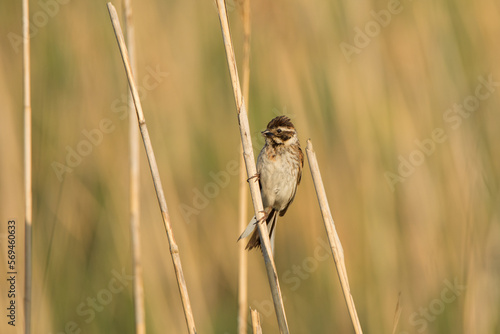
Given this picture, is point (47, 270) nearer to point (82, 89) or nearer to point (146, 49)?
point (82, 89)

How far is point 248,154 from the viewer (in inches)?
79.4

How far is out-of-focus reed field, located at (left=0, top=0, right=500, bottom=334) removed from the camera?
3.36 meters

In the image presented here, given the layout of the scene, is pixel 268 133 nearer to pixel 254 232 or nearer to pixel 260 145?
pixel 254 232

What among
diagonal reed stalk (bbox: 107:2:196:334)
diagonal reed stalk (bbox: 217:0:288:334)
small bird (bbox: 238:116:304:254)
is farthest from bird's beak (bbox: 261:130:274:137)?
diagonal reed stalk (bbox: 107:2:196:334)

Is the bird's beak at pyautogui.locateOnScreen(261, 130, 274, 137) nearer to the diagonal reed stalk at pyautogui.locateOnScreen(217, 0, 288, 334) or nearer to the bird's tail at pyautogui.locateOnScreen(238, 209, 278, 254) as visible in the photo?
the bird's tail at pyautogui.locateOnScreen(238, 209, 278, 254)

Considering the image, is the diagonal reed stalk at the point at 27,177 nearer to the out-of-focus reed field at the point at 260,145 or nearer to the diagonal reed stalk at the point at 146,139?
the diagonal reed stalk at the point at 146,139

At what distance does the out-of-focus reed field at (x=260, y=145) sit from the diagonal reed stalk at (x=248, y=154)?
4.37ft

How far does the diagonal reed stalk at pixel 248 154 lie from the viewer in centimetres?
194

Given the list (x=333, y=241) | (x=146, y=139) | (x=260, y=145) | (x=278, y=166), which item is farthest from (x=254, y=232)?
(x=260, y=145)

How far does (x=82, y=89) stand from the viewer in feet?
11.4

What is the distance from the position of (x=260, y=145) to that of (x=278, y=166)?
2.34 feet

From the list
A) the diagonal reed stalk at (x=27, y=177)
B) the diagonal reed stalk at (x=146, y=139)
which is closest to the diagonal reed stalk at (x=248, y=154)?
the diagonal reed stalk at (x=146, y=139)

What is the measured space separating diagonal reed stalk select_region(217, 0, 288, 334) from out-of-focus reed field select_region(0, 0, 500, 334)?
1.33 m

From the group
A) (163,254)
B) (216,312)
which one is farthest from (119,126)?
(216,312)
